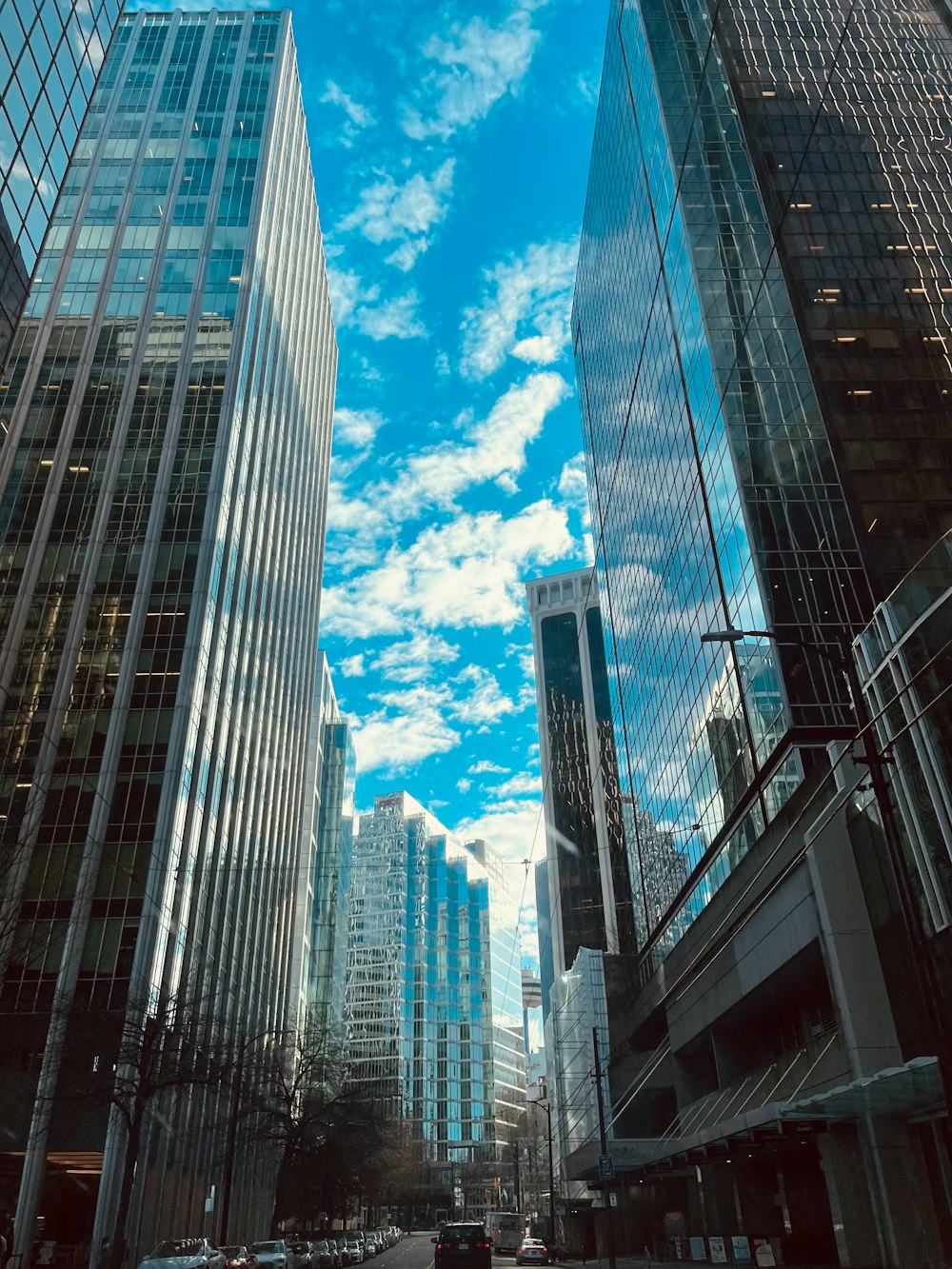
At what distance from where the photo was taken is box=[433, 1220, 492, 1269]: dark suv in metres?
33.3

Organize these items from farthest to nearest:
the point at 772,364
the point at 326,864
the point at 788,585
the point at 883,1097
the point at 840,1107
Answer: the point at 326,864
the point at 772,364
the point at 788,585
the point at 840,1107
the point at 883,1097

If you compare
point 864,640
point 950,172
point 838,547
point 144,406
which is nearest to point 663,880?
point 838,547

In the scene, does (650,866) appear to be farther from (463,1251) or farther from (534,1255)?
(463,1251)

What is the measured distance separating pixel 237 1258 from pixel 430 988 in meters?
147

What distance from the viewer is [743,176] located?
141ft

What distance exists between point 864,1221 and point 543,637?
15136 cm

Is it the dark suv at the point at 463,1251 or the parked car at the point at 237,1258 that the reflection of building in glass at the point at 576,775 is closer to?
the dark suv at the point at 463,1251

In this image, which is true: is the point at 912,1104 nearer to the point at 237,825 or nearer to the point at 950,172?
the point at 950,172

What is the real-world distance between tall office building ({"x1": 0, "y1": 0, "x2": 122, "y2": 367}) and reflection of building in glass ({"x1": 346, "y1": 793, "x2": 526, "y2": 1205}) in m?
153

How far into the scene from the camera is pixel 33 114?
81.7ft

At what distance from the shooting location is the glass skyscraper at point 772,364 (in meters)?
35.6

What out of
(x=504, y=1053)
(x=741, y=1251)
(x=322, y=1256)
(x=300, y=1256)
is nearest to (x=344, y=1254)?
(x=322, y=1256)

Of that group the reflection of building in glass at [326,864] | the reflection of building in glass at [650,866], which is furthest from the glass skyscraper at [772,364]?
the reflection of building in glass at [326,864]

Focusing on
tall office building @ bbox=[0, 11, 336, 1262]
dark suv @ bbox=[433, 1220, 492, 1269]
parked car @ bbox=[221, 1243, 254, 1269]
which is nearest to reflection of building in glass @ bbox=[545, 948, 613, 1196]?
tall office building @ bbox=[0, 11, 336, 1262]
